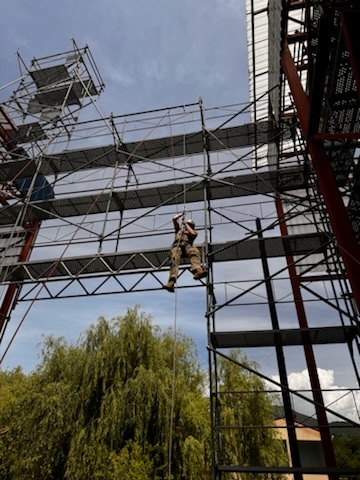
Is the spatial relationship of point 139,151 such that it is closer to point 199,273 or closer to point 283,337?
point 199,273

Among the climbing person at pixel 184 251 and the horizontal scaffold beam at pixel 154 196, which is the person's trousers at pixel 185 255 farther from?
the horizontal scaffold beam at pixel 154 196

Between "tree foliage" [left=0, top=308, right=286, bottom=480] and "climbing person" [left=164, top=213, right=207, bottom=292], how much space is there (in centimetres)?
364

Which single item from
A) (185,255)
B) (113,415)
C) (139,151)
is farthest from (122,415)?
(139,151)

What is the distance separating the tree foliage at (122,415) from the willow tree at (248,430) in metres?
0.03

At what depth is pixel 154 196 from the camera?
446 inches

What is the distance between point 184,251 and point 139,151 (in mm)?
7135

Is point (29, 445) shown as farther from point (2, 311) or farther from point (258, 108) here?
point (258, 108)

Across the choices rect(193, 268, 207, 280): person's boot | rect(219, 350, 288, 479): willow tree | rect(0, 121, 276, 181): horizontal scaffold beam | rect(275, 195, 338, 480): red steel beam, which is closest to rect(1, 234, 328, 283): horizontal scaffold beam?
rect(275, 195, 338, 480): red steel beam

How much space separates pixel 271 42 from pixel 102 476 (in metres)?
12.2

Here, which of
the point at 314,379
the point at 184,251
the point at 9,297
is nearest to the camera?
the point at 184,251

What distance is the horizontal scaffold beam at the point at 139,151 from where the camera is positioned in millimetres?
11781

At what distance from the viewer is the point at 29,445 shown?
9.23 metres

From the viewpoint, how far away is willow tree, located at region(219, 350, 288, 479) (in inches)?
374

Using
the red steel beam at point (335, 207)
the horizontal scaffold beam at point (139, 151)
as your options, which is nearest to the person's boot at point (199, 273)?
the red steel beam at point (335, 207)
